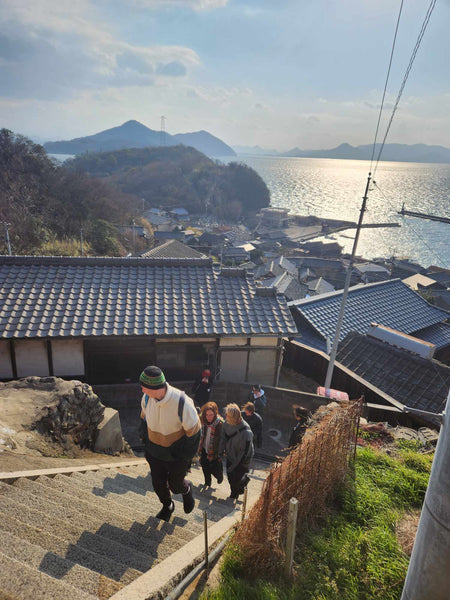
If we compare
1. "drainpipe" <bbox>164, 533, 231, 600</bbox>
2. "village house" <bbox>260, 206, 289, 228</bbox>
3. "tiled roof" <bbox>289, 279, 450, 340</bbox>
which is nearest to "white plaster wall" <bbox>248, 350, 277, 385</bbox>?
"tiled roof" <bbox>289, 279, 450, 340</bbox>

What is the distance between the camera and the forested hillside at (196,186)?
10988 cm

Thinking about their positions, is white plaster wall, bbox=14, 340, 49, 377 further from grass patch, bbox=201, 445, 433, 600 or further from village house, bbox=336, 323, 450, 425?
village house, bbox=336, 323, 450, 425

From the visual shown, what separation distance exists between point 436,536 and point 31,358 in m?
10.6

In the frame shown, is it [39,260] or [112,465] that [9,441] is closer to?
[112,465]

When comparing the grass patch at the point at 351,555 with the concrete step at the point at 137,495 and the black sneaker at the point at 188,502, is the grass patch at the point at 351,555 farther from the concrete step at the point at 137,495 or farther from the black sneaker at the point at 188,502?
the concrete step at the point at 137,495

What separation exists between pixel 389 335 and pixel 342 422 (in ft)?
35.4

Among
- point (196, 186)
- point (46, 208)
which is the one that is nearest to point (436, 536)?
point (46, 208)

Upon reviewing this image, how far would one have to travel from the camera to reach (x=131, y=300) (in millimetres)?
11320

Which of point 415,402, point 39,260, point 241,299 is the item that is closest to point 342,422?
point 241,299

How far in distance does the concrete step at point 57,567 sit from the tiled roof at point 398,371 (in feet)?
38.0

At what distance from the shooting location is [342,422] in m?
5.25

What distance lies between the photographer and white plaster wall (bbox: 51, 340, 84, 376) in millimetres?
10647

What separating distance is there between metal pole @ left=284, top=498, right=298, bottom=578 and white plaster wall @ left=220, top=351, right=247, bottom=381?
322 inches

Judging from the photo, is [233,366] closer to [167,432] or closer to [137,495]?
[137,495]
